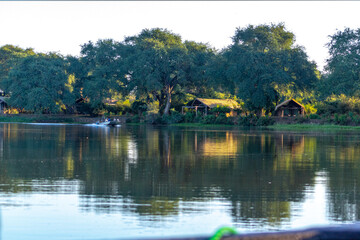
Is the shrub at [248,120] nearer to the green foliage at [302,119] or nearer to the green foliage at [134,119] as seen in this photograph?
the green foliage at [302,119]

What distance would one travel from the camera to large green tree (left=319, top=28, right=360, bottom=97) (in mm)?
67312

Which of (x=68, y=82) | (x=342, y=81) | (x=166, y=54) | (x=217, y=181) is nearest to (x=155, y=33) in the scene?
(x=166, y=54)

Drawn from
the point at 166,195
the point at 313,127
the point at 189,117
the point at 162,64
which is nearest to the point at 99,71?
the point at 162,64

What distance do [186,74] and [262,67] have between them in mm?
16601

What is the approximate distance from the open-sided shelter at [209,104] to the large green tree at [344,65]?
16763mm

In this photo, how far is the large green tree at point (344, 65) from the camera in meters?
67.3

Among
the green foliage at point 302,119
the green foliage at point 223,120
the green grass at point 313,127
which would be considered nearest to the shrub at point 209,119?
the green foliage at point 223,120

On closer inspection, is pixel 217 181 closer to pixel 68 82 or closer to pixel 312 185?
pixel 312 185

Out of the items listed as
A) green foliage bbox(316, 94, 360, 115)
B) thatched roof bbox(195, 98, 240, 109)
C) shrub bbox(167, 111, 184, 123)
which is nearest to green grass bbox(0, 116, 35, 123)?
shrub bbox(167, 111, 184, 123)

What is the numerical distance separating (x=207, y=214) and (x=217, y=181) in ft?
16.0

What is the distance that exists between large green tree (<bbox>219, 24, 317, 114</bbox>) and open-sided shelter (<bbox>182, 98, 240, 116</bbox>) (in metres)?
7.23

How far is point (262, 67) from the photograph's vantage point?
2702 inches

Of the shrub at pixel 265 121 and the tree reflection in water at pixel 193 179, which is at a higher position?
the shrub at pixel 265 121

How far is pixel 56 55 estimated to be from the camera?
355 ft
